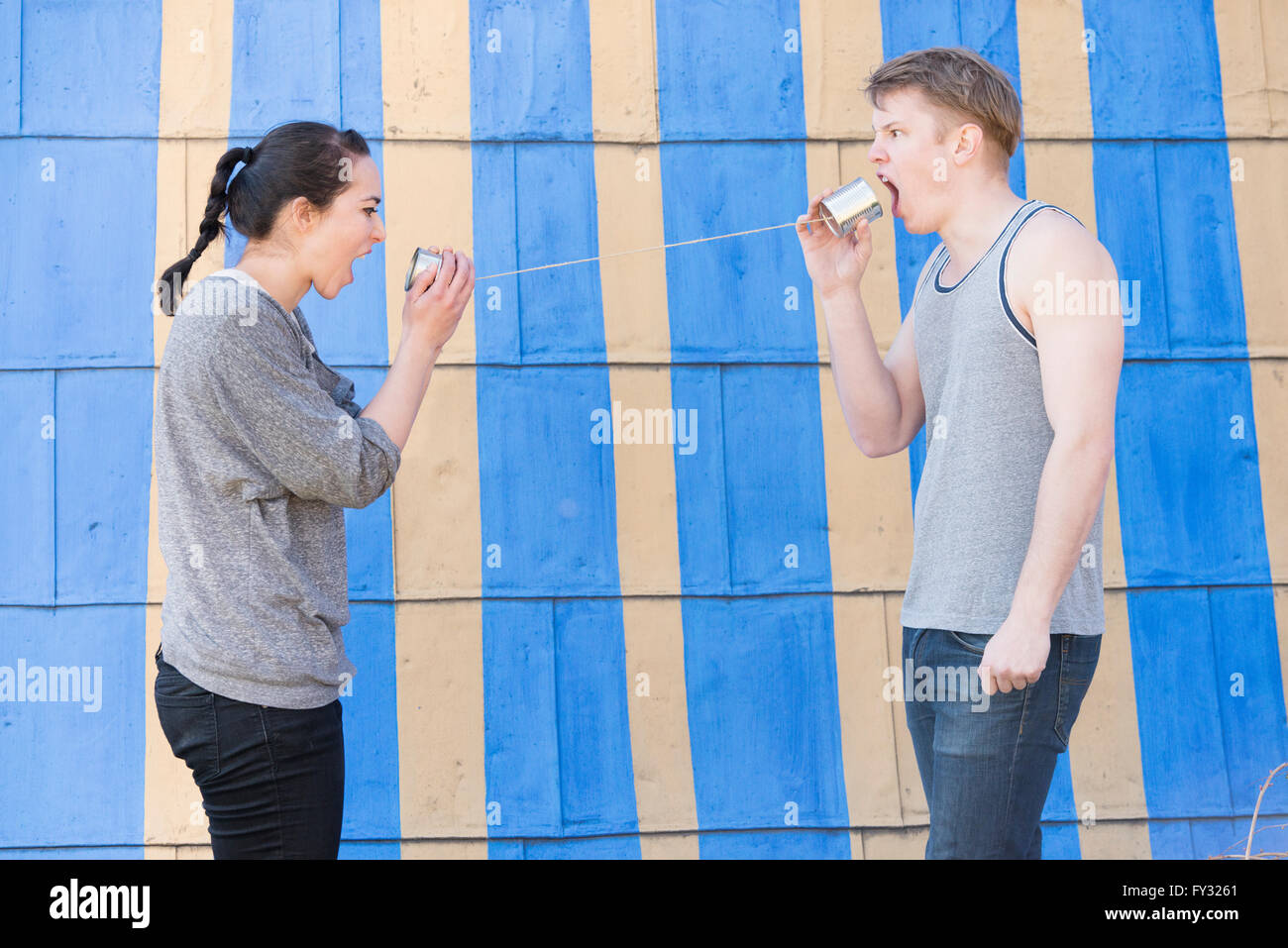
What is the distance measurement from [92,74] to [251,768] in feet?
7.05

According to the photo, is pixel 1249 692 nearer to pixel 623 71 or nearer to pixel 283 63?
pixel 623 71

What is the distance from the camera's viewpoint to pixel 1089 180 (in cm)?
309

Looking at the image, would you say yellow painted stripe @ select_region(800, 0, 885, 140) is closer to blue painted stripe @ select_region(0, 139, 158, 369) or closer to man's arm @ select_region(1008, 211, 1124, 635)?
man's arm @ select_region(1008, 211, 1124, 635)

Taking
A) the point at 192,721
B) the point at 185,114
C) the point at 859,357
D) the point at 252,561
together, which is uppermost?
the point at 185,114

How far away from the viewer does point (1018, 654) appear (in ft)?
5.11

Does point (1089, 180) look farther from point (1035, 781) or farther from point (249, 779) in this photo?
point (249, 779)

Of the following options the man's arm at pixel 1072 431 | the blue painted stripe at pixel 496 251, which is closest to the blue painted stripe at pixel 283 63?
the blue painted stripe at pixel 496 251

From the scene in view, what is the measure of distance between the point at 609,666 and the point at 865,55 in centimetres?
178

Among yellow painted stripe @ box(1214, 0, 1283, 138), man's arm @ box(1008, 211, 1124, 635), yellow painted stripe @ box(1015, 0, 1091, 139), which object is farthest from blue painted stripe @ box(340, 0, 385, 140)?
yellow painted stripe @ box(1214, 0, 1283, 138)

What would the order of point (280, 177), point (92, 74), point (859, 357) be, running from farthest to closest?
point (92, 74) < point (859, 357) < point (280, 177)

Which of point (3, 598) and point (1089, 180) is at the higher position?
point (1089, 180)

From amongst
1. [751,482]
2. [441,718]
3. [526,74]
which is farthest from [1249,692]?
[526,74]

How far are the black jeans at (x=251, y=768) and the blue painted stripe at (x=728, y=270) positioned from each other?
5.58 feet
